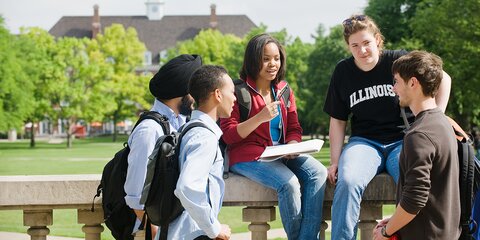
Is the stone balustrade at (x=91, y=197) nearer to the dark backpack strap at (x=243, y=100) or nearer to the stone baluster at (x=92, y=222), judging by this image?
the stone baluster at (x=92, y=222)

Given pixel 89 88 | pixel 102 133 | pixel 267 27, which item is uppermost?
pixel 267 27

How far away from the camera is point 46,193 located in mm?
5379

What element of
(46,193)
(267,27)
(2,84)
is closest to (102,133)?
(267,27)

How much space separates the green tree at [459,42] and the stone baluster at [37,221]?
34.0m

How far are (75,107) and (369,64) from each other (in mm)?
67281

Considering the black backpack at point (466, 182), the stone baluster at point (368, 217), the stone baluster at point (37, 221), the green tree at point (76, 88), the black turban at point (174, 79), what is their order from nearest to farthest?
the black backpack at point (466, 182), the black turban at point (174, 79), the stone baluster at point (368, 217), the stone baluster at point (37, 221), the green tree at point (76, 88)

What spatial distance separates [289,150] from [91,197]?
1.37m

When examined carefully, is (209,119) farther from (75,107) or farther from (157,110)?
(75,107)

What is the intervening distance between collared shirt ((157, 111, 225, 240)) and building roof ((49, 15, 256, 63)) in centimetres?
11040

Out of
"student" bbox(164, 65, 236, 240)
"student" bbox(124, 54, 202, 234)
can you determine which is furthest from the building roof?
"student" bbox(164, 65, 236, 240)

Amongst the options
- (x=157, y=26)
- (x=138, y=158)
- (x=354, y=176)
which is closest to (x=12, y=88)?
(x=138, y=158)

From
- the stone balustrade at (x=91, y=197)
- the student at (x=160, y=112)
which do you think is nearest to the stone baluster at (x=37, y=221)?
the stone balustrade at (x=91, y=197)

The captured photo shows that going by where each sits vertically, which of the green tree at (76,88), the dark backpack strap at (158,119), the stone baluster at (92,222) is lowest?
the green tree at (76,88)

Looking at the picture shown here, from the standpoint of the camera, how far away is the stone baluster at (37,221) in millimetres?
5480
